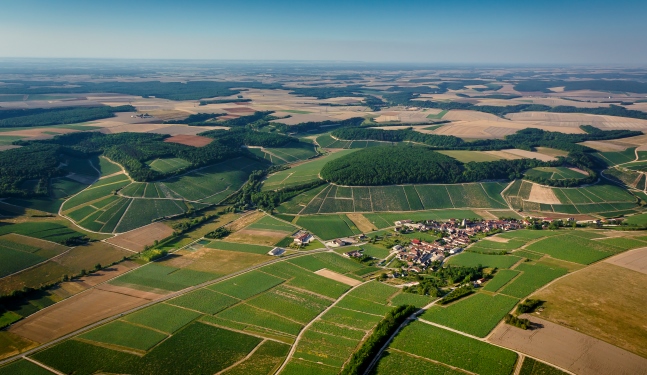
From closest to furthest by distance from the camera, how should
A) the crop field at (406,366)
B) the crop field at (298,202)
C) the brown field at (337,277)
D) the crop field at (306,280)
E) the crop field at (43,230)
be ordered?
the crop field at (406,366) → the crop field at (306,280) → the brown field at (337,277) → the crop field at (43,230) → the crop field at (298,202)

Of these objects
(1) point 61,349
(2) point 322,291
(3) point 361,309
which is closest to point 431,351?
(3) point 361,309

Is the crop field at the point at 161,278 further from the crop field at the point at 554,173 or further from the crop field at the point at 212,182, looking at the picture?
the crop field at the point at 554,173

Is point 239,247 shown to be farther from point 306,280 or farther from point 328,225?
point 328,225

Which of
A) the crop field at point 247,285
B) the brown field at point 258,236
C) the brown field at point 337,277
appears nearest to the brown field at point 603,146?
the brown field at point 258,236

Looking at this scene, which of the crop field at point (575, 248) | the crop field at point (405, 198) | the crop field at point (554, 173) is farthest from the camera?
the crop field at point (554, 173)

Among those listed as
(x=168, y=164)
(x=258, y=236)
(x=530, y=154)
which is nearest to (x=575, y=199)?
(x=530, y=154)

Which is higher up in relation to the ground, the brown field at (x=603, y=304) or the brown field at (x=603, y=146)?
the brown field at (x=603, y=146)

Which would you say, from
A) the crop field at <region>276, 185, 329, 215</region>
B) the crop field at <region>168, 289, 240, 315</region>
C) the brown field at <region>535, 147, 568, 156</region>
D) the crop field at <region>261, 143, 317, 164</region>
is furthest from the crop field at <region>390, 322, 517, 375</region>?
the brown field at <region>535, 147, 568, 156</region>

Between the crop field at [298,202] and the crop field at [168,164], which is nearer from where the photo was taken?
the crop field at [298,202]
